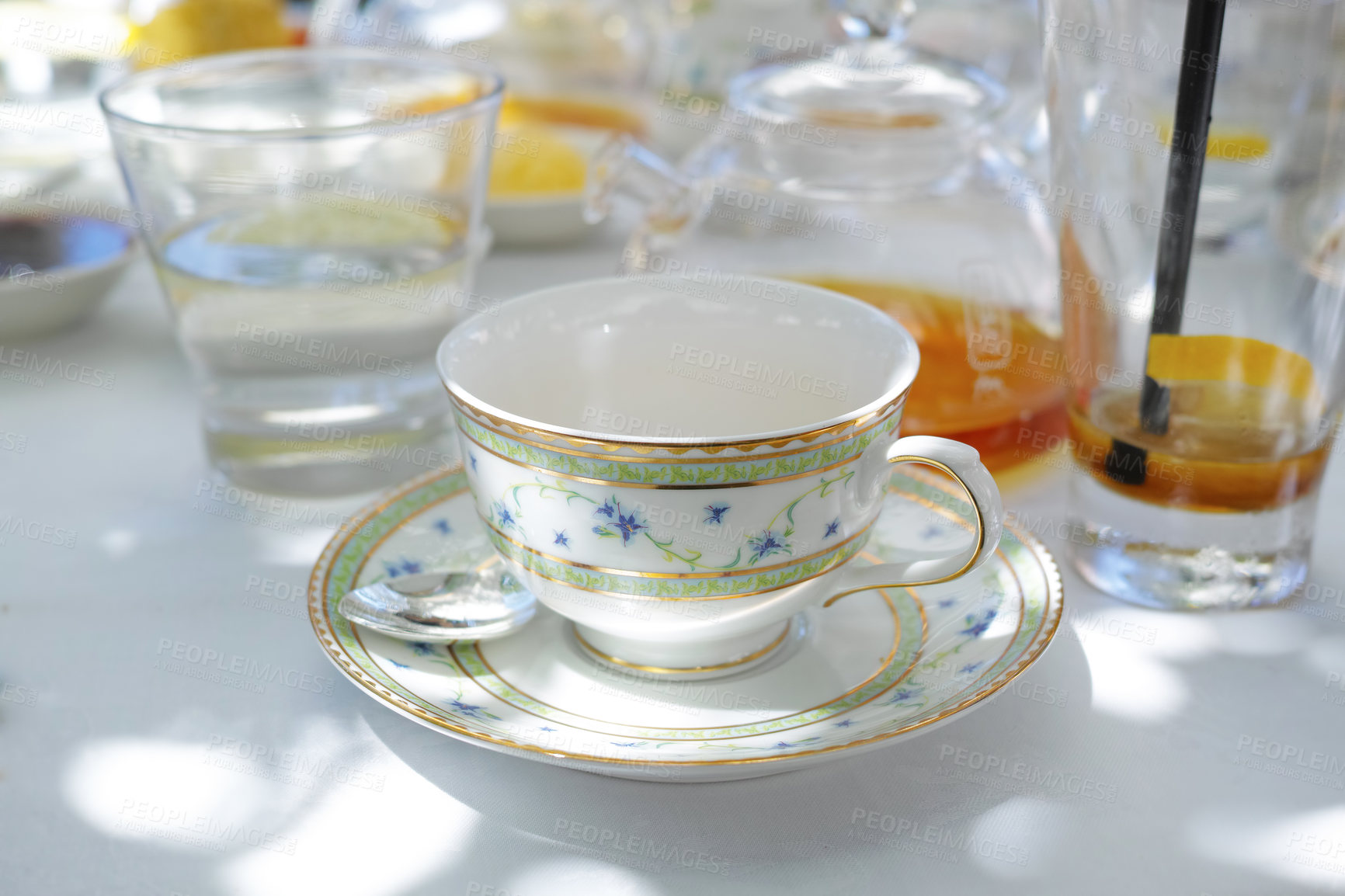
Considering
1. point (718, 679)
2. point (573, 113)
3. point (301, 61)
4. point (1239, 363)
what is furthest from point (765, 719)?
point (573, 113)

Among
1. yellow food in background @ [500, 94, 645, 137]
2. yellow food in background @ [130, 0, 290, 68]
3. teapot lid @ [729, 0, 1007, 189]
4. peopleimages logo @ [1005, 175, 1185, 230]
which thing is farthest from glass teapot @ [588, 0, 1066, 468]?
yellow food in background @ [130, 0, 290, 68]

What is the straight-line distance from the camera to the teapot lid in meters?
0.56

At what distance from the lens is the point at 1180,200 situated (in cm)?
43

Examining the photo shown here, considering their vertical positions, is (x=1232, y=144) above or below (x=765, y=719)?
above

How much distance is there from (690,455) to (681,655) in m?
0.08

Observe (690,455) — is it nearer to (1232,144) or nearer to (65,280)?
(1232,144)

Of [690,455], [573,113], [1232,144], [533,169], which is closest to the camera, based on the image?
[690,455]

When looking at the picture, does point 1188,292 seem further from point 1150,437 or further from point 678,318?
point 678,318

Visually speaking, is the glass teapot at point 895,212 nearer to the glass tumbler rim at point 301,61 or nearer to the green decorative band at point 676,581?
the glass tumbler rim at point 301,61

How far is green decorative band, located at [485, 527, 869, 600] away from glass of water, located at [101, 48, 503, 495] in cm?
20

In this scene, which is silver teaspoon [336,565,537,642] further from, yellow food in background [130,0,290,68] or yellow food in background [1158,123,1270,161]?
yellow food in background [130,0,290,68]

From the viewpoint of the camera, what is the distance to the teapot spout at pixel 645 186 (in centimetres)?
59

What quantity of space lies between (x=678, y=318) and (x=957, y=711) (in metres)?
0.18

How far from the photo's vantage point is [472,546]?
18.6 inches
